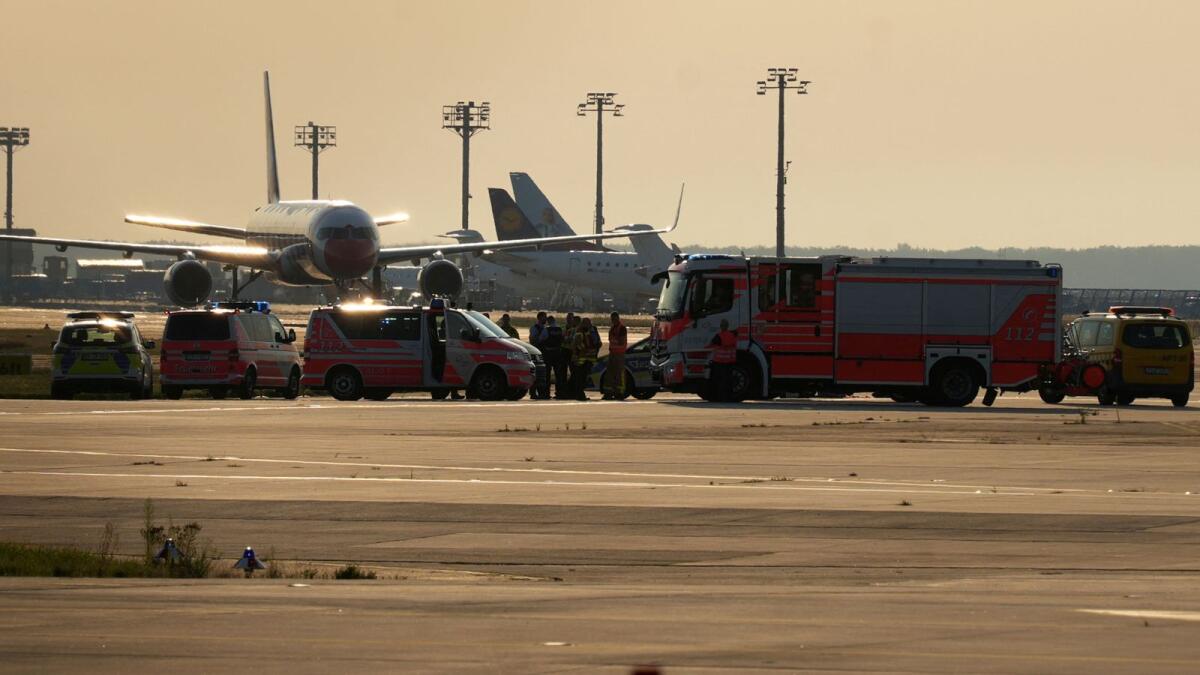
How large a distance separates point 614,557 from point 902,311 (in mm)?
23237

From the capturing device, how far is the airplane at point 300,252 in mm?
62625

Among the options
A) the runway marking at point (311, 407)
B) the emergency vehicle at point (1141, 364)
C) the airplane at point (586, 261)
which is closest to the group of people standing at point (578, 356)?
the runway marking at point (311, 407)

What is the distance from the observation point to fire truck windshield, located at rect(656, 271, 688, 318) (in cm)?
3709

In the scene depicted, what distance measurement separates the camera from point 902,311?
36562 mm

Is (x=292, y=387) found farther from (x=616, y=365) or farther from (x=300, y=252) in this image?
(x=300, y=252)

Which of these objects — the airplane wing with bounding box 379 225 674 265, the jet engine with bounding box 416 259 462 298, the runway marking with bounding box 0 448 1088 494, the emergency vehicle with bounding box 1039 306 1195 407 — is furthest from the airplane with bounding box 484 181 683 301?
the runway marking with bounding box 0 448 1088 494

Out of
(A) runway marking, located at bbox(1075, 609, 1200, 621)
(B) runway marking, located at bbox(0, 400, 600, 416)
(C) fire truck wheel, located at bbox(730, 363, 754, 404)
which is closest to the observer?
(A) runway marking, located at bbox(1075, 609, 1200, 621)

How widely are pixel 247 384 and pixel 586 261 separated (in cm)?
7572

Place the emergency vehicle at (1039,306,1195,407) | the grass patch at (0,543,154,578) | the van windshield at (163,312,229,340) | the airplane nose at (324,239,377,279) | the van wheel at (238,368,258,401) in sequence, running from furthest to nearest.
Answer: the airplane nose at (324,239,377,279) < the van wheel at (238,368,258,401) < the emergency vehicle at (1039,306,1195,407) < the van windshield at (163,312,229,340) < the grass patch at (0,543,154,578)

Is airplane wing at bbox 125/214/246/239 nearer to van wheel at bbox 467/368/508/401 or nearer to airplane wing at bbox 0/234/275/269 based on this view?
airplane wing at bbox 0/234/275/269

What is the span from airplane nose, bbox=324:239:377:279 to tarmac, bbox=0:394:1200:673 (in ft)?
108

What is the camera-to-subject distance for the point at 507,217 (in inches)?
4323

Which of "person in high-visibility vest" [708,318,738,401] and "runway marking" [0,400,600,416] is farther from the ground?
"person in high-visibility vest" [708,318,738,401]

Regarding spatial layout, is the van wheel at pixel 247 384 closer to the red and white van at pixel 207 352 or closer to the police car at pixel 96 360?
the red and white van at pixel 207 352
